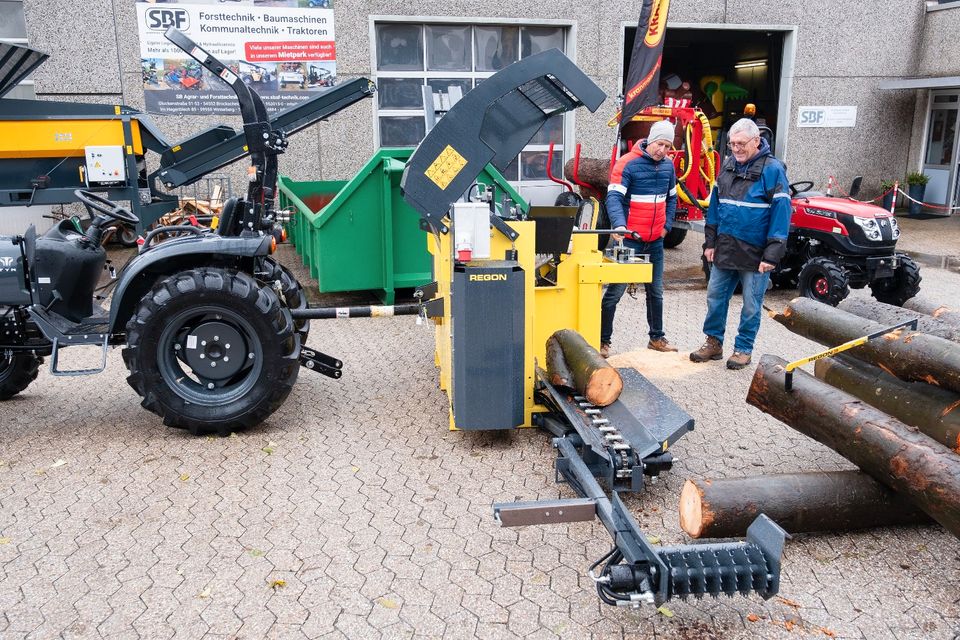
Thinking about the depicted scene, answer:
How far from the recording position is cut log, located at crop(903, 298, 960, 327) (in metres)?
4.64

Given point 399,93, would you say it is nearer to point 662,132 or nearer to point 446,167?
point 662,132

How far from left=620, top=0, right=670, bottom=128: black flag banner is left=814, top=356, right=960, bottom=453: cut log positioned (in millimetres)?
4964

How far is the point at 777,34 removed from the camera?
1477cm

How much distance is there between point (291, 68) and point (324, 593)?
1011 centimetres

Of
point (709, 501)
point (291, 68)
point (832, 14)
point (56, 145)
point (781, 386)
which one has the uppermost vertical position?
point (832, 14)

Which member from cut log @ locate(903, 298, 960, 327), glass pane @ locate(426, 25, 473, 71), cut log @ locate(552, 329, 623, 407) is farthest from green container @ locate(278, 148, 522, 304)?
glass pane @ locate(426, 25, 473, 71)

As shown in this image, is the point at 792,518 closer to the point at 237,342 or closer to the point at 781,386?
the point at 781,386

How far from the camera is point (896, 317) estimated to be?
16.5ft

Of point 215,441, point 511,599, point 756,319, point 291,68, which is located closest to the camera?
point 511,599

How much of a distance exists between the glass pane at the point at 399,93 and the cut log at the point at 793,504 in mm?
9919

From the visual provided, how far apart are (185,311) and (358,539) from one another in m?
1.90

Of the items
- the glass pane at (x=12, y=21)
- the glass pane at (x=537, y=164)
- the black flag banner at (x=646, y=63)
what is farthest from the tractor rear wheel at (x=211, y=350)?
the glass pane at (x=12, y=21)

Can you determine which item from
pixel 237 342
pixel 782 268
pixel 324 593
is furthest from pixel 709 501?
pixel 782 268

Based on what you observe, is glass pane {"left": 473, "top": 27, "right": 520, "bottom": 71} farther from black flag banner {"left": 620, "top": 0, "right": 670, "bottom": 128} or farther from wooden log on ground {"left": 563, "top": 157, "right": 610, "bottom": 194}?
black flag banner {"left": 620, "top": 0, "right": 670, "bottom": 128}
